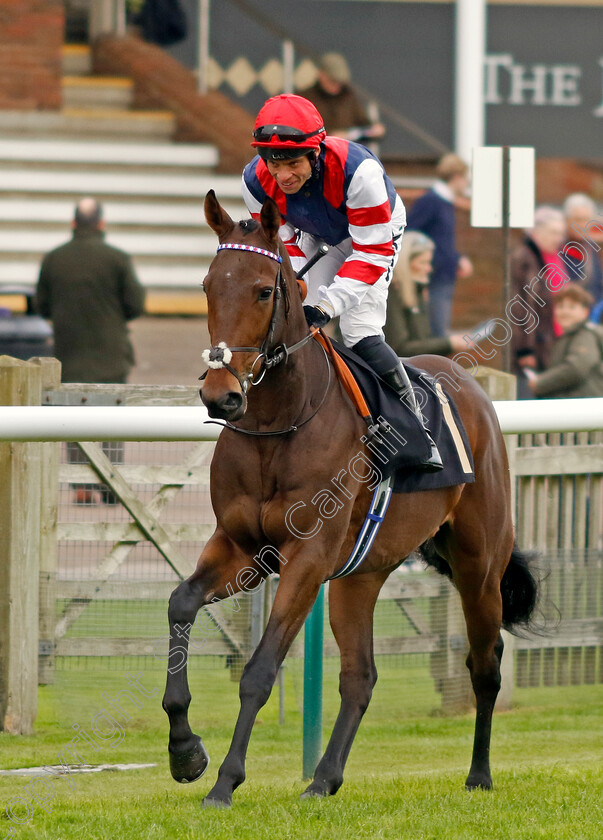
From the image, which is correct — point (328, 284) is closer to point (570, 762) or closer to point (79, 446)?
point (79, 446)

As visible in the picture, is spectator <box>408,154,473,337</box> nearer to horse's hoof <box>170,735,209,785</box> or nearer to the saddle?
the saddle

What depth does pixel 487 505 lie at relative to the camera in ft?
19.3

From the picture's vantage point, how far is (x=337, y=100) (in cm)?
1523

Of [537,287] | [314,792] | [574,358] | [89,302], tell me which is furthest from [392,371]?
[537,287]

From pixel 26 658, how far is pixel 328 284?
2076mm

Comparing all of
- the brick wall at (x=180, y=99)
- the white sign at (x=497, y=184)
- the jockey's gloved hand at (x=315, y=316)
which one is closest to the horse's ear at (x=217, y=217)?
the jockey's gloved hand at (x=315, y=316)

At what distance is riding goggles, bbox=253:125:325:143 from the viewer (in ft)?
15.9

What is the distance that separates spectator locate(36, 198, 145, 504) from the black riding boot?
5.02 meters


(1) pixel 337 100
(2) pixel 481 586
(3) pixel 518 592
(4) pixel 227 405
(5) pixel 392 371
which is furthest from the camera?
(1) pixel 337 100

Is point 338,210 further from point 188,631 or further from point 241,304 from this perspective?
point 188,631

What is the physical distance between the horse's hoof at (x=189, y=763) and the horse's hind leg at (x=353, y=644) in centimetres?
77

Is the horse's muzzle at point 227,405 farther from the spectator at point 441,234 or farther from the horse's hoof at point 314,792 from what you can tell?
the spectator at point 441,234

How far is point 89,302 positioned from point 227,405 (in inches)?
235

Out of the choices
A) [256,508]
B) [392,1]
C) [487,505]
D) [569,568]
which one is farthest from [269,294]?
[392,1]
